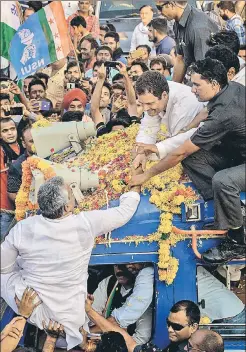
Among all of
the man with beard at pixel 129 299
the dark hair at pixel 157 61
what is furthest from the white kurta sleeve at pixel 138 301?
the dark hair at pixel 157 61

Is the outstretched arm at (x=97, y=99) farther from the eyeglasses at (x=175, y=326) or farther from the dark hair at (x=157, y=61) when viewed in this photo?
the eyeglasses at (x=175, y=326)

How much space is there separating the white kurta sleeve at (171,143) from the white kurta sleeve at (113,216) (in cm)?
31

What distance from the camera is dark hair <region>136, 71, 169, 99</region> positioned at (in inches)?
121

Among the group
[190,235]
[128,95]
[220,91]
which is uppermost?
[220,91]

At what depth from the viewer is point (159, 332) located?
3.13 m

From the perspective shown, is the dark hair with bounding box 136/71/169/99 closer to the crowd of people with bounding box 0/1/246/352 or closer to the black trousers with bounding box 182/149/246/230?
the crowd of people with bounding box 0/1/246/352

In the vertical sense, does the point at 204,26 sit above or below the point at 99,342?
above

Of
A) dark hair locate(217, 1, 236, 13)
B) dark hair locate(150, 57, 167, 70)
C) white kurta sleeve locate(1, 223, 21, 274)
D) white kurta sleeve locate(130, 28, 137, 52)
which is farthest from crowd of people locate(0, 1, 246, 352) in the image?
dark hair locate(217, 1, 236, 13)

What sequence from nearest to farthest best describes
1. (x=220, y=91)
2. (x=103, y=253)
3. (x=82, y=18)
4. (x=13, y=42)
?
(x=220, y=91) < (x=103, y=253) < (x=13, y=42) < (x=82, y=18)

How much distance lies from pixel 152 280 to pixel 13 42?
6.13ft

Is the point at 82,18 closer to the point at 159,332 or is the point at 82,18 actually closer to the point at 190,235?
the point at 190,235

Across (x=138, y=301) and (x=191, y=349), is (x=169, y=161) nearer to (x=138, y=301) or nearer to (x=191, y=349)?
(x=138, y=301)

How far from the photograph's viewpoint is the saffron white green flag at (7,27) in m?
3.72

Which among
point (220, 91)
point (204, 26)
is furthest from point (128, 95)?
point (220, 91)
